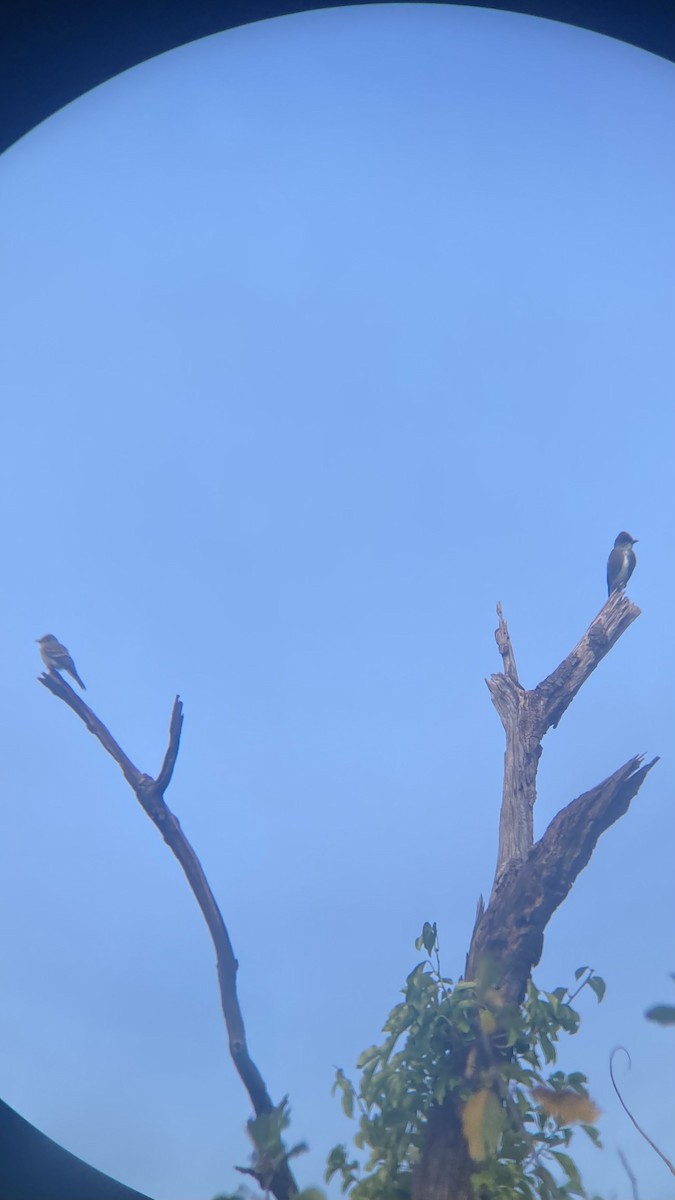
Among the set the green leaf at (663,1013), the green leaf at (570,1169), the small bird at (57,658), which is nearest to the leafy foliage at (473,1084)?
A: the green leaf at (570,1169)

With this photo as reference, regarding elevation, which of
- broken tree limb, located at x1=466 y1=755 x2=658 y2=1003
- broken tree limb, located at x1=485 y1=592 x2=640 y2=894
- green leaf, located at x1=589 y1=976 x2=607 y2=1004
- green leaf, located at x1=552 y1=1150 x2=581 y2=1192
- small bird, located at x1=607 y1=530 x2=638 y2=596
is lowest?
green leaf, located at x1=552 y1=1150 x2=581 y2=1192

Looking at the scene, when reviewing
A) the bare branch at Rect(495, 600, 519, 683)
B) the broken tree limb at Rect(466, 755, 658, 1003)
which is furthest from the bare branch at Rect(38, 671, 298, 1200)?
the bare branch at Rect(495, 600, 519, 683)

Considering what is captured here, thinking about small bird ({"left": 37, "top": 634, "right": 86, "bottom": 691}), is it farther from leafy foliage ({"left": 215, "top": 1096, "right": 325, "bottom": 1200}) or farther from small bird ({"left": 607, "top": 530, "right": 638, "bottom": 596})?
small bird ({"left": 607, "top": 530, "right": 638, "bottom": 596})

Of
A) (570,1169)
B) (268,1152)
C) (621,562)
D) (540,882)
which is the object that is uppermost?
(621,562)

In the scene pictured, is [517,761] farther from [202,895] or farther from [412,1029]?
[202,895]

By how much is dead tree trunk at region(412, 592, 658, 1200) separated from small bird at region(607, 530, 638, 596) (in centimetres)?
17

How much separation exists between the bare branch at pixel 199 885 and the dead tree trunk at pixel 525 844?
44 cm

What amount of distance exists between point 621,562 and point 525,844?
1064 millimetres

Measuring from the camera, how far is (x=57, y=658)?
226cm

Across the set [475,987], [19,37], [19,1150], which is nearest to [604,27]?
[19,37]

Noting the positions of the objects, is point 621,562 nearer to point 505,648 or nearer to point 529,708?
point 505,648

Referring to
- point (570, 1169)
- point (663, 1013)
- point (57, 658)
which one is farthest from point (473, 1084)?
point (57, 658)

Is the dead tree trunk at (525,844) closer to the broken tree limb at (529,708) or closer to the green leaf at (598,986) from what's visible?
the broken tree limb at (529,708)

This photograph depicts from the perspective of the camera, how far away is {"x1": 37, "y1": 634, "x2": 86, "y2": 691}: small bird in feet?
7.38
